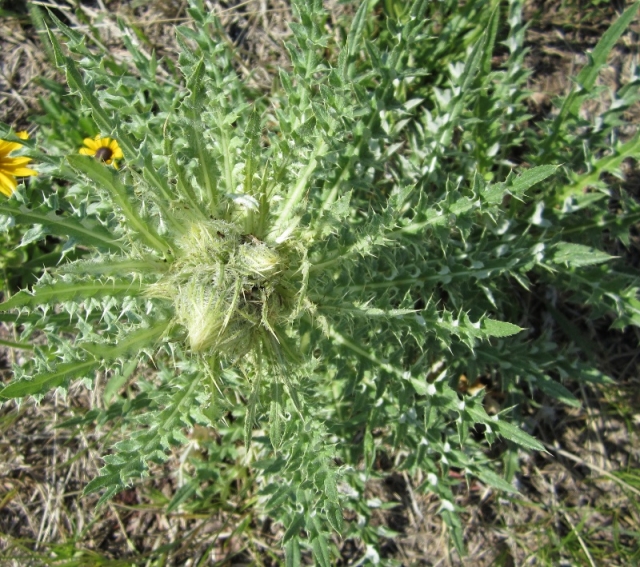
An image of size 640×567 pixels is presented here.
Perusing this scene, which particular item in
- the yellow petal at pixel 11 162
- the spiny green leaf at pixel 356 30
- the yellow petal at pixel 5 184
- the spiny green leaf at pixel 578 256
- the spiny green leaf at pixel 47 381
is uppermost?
the spiny green leaf at pixel 356 30

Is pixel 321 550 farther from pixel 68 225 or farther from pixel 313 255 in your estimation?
pixel 68 225

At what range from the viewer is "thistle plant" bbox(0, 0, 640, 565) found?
7.80ft

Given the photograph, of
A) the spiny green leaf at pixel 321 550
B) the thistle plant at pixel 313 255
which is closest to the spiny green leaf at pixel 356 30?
the thistle plant at pixel 313 255

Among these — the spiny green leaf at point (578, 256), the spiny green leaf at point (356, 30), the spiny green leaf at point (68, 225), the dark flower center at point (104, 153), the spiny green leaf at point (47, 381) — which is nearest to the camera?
the spiny green leaf at point (47, 381)

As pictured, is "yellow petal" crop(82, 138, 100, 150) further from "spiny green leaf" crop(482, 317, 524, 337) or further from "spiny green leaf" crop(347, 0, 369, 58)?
"spiny green leaf" crop(482, 317, 524, 337)

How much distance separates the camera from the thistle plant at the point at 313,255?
7.80 feet

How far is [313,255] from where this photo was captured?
269 centimetres

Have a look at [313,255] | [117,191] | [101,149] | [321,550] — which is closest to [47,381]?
[117,191]

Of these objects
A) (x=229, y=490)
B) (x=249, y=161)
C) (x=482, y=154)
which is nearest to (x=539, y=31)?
(x=482, y=154)

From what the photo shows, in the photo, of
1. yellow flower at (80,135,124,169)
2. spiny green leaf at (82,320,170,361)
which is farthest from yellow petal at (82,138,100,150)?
spiny green leaf at (82,320,170,361)

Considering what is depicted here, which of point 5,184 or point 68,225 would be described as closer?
point 68,225

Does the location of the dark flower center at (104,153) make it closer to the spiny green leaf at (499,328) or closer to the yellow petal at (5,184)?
the yellow petal at (5,184)

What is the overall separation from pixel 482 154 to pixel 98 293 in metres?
2.44

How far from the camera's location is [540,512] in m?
4.05
